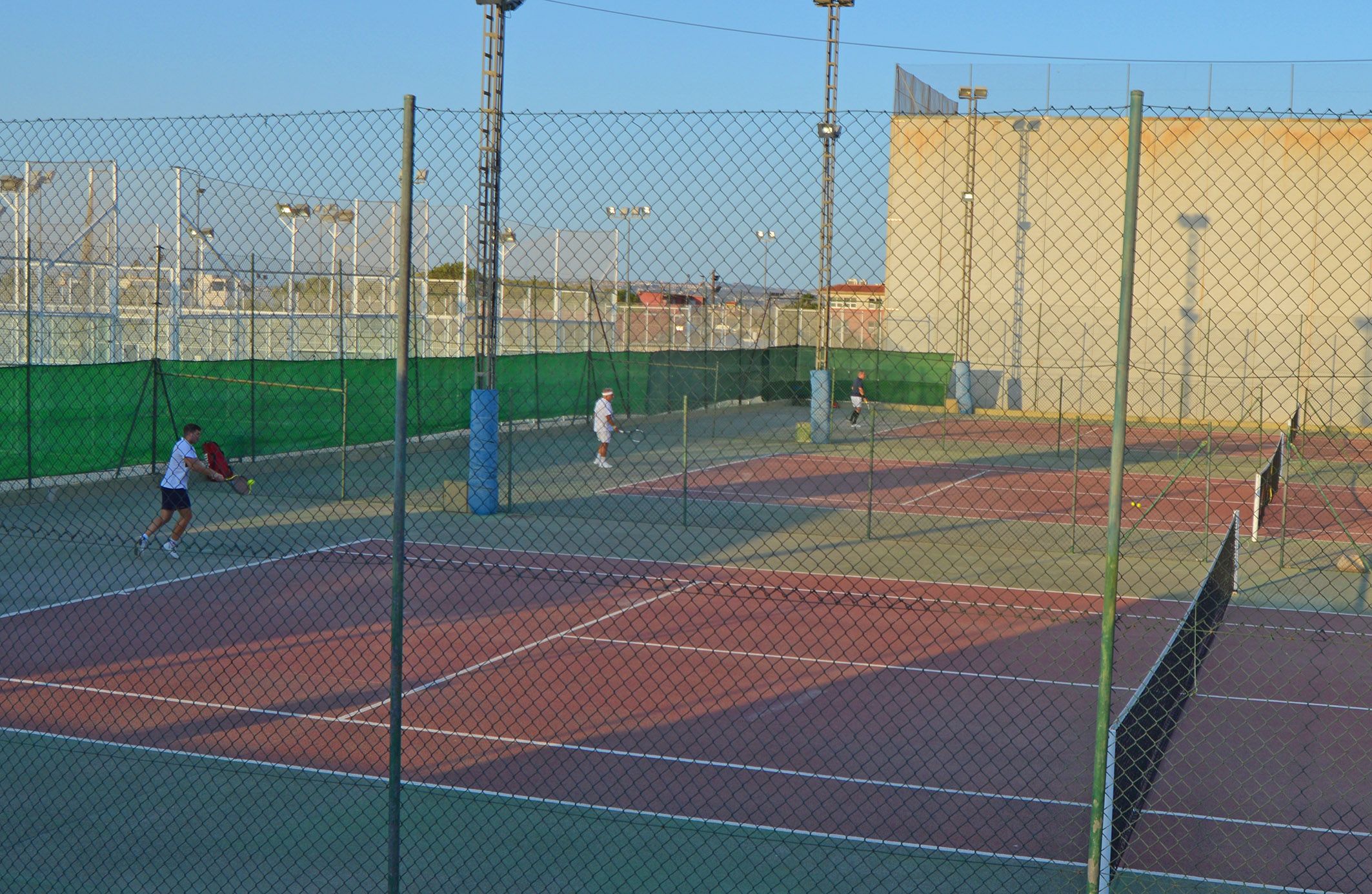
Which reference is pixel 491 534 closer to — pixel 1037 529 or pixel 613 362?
pixel 1037 529

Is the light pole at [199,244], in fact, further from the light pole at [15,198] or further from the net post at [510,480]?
the net post at [510,480]

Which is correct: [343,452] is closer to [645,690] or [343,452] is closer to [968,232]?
[645,690]

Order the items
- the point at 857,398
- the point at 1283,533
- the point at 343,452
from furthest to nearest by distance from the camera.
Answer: the point at 857,398, the point at 343,452, the point at 1283,533

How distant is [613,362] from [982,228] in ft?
43.3

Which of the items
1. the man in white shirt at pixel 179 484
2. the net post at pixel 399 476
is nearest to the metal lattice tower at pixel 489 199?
the man in white shirt at pixel 179 484

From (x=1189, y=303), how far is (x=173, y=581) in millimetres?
31407

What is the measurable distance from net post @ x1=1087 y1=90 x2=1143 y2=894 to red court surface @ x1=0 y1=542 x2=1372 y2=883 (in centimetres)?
187

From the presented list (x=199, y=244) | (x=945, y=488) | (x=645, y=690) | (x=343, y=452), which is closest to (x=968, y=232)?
(x=945, y=488)

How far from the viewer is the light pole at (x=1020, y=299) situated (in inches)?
1439

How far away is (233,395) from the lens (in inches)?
873

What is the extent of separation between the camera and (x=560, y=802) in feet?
26.4

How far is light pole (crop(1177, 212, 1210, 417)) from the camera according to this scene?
3581cm

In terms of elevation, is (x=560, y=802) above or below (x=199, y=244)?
below

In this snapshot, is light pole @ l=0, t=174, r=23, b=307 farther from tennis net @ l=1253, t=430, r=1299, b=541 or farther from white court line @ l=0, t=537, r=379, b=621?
tennis net @ l=1253, t=430, r=1299, b=541
